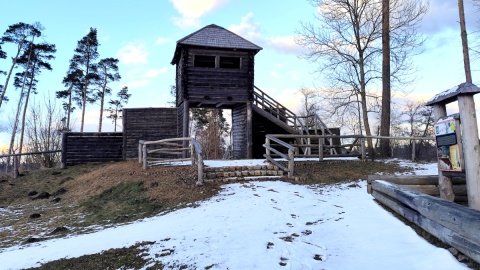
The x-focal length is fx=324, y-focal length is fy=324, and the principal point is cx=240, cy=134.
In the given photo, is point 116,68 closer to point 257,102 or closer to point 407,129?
point 257,102

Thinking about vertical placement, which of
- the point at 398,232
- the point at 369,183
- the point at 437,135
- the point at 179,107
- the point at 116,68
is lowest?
the point at 398,232

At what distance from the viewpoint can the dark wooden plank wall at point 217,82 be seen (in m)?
18.4

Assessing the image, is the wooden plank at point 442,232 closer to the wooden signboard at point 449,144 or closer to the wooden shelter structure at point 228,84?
the wooden signboard at point 449,144

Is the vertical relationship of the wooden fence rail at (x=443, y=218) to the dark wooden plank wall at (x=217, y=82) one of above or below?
below

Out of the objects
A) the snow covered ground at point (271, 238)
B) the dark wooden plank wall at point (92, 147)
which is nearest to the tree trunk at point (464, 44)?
the snow covered ground at point (271, 238)

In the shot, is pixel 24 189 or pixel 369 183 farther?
pixel 24 189

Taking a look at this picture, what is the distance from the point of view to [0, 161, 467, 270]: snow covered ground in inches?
170

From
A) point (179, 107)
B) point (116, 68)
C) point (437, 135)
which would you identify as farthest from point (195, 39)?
point (116, 68)

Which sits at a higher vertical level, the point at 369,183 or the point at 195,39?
the point at 195,39

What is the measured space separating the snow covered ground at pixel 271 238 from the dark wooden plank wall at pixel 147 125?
12.6 metres

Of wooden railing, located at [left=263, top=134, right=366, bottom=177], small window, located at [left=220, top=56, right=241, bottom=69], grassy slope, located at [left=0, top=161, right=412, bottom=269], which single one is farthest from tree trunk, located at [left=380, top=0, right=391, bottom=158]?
small window, located at [left=220, top=56, right=241, bottom=69]

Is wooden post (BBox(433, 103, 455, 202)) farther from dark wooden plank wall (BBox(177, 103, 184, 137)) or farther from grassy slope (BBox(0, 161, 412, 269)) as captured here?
dark wooden plank wall (BBox(177, 103, 184, 137))

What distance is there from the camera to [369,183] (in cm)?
779

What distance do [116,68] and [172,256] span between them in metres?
36.8
